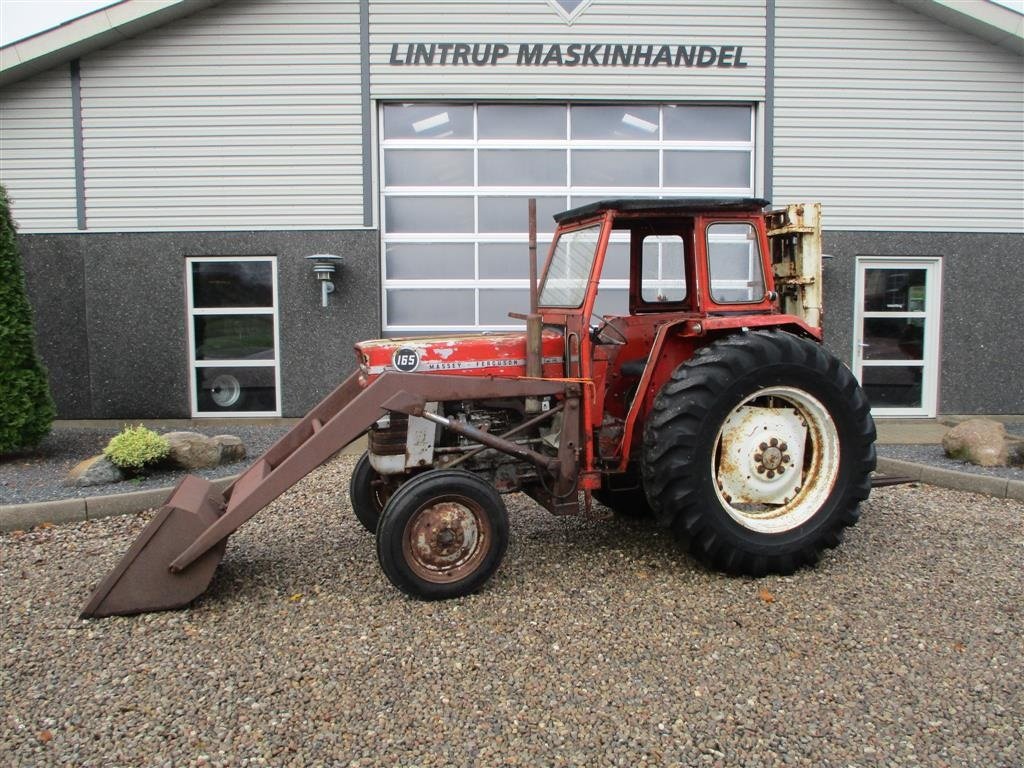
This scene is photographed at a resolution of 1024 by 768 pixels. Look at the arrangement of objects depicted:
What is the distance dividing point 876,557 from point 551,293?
8.36 ft

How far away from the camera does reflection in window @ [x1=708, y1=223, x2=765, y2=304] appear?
15.3 ft

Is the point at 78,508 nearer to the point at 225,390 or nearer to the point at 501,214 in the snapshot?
the point at 225,390

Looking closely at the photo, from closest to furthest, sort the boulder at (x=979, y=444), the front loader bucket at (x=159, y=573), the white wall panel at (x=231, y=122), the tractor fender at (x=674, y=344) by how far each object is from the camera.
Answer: the front loader bucket at (x=159, y=573), the tractor fender at (x=674, y=344), the boulder at (x=979, y=444), the white wall panel at (x=231, y=122)

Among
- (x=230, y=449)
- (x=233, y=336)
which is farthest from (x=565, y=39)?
(x=230, y=449)

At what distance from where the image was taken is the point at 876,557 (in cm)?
479

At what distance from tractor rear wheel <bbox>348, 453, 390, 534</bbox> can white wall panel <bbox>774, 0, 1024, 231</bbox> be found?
23.7ft

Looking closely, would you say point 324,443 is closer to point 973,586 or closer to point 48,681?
point 48,681

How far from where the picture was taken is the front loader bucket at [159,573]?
394 cm

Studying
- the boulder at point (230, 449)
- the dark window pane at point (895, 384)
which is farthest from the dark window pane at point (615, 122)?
the boulder at point (230, 449)

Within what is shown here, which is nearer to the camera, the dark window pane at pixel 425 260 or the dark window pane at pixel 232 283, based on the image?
the dark window pane at pixel 232 283

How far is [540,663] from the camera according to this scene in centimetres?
346

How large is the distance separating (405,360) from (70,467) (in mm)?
4461

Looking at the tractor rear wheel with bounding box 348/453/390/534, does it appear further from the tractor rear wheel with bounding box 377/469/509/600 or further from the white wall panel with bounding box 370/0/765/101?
the white wall panel with bounding box 370/0/765/101

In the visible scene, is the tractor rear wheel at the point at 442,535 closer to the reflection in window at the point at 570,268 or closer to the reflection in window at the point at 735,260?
the reflection in window at the point at 570,268
